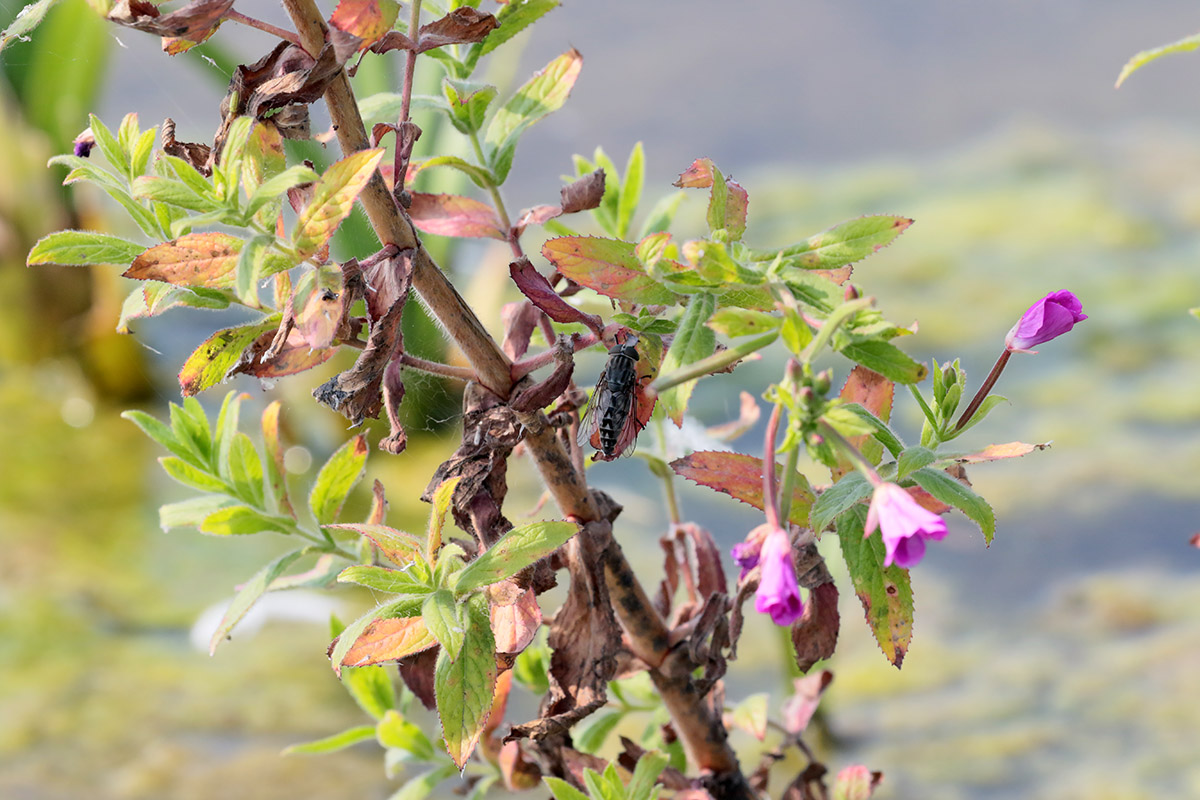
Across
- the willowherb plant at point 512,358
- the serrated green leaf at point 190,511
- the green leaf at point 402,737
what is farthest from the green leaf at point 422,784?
the serrated green leaf at point 190,511

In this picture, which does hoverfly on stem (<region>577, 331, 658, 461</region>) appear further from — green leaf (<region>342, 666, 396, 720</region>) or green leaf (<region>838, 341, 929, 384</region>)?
green leaf (<region>342, 666, 396, 720</region>)

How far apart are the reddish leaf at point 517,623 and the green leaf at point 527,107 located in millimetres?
290

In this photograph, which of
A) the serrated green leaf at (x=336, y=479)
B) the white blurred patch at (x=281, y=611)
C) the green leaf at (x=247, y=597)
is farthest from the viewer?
the white blurred patch at (x=281, y=611)

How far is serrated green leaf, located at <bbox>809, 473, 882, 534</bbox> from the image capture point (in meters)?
0.55

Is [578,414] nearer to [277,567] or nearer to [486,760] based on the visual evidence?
[277,567]

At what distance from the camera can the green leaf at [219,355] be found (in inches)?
25.5

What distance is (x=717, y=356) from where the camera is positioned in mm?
521

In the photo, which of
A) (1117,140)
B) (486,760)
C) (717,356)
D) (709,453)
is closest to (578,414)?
(709,453)

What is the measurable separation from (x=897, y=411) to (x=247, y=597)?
191 centimetres

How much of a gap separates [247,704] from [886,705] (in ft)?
3.47

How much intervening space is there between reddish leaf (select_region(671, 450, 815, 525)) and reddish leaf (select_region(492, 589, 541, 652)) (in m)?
0.12

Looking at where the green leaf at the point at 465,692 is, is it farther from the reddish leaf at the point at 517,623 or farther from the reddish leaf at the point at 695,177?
the reddish leaf at the point at 695,177

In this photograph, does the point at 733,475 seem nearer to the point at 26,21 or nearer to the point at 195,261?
the point at 195,261

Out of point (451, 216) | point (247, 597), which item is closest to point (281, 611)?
point (247, 597)
